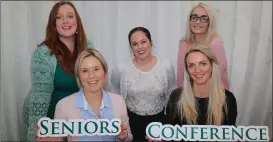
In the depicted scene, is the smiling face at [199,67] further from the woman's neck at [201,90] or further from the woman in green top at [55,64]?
the woman in green top at [55,64]

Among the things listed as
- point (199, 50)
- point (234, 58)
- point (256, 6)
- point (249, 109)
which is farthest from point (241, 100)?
point (199, 50)

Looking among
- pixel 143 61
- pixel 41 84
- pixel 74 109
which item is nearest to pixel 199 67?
pixel 143 61

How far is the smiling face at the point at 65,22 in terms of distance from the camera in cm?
119

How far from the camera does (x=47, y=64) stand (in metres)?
1.16

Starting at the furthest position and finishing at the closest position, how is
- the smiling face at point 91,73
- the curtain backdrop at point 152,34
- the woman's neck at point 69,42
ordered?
1. the curtain backdrop at point 152,34
2. the woman's neck at point 69,42
3. the smiling face at point 91,73

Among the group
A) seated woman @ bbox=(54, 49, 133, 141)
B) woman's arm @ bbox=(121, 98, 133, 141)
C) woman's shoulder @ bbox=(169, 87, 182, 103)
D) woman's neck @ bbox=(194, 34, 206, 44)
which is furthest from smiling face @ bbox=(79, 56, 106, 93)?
woman's neck @ bbox=(194, 34, 206, 44)

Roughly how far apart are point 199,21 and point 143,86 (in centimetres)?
31

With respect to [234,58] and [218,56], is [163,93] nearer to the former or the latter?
[218,56]

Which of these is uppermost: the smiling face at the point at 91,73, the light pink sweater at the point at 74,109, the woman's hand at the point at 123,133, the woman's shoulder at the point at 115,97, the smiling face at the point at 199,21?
the smiling face at the point at 199,21

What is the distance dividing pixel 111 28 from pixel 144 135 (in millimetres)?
643

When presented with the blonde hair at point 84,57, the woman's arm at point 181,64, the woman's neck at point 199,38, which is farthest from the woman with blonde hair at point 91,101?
the woman's neck at point 199,38

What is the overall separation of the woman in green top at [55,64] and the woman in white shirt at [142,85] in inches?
6.4

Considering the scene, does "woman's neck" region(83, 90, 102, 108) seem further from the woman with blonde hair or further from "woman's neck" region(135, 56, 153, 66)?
"woman's neck" region(135, 56, 153, 66)

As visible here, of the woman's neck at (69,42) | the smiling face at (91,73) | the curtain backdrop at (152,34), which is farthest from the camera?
the curtain backdrop at (152,34)
